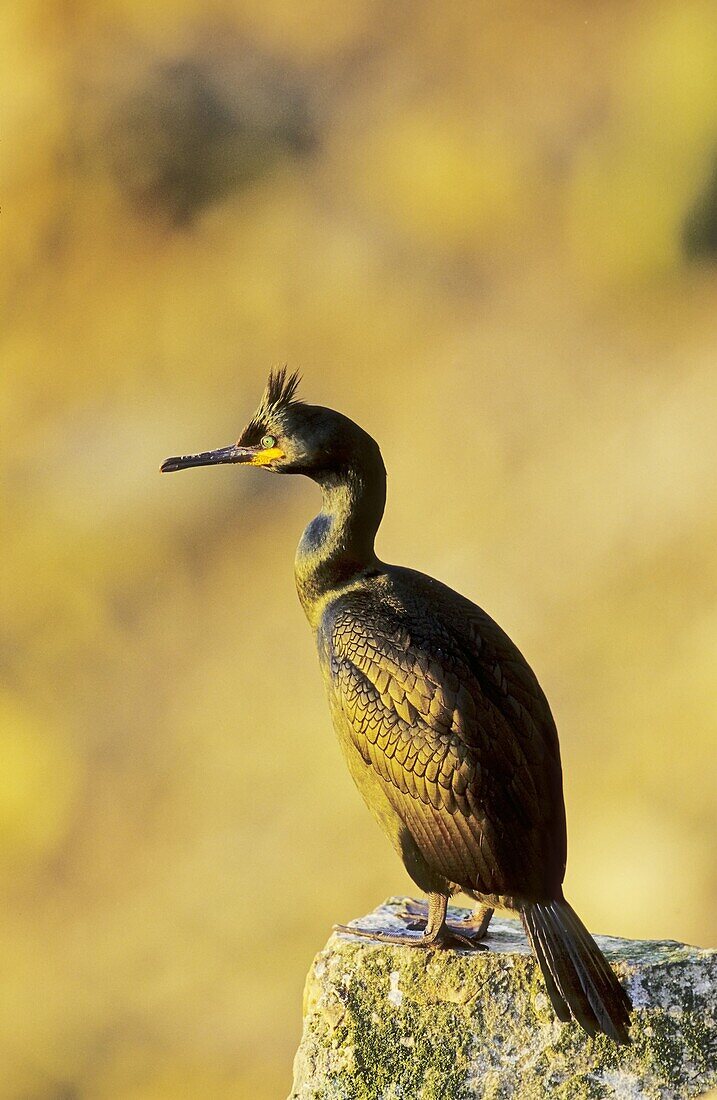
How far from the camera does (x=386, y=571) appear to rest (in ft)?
13.1

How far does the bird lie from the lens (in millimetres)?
3701

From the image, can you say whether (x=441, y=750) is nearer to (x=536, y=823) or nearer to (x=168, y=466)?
(x=536, y=823)

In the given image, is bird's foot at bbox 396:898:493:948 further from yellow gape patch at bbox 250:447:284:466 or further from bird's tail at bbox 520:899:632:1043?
yellow gape patch at bbox 250:447:284:466

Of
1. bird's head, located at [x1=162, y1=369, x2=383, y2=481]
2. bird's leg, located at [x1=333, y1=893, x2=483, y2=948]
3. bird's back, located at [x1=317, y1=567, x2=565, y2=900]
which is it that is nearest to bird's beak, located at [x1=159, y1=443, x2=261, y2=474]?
bird's head, located at [x1=162, y1=369, x2=383, y2=481]

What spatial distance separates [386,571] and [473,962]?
3.45 feet

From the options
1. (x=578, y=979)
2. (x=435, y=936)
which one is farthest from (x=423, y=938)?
(x=578, y=979)

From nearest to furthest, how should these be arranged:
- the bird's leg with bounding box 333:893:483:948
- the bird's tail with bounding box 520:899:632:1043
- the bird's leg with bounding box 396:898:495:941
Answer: the bird's tail with bounding box 520:899:632:1043 → the bird's leg with bounding box 333:893:483:948 → the bird's leg with bounding box 396:898:495:941

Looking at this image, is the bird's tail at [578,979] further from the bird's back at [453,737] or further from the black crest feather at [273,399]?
the black crest feather at [273,399]

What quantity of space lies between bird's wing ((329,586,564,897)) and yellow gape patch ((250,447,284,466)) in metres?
0.49

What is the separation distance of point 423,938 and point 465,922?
0.29m

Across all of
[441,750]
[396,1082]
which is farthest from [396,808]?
[396,1082]

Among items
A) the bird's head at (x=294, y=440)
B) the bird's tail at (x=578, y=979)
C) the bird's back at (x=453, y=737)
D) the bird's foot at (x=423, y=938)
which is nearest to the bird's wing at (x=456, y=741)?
the bird's back at (x=453, y=737)

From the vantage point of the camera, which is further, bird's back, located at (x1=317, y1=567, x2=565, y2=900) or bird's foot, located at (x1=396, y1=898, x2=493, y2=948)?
bird's foot, located at (x1=396, y1=898, x2=493, y2=948)

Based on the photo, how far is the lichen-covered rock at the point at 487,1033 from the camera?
3.79m
